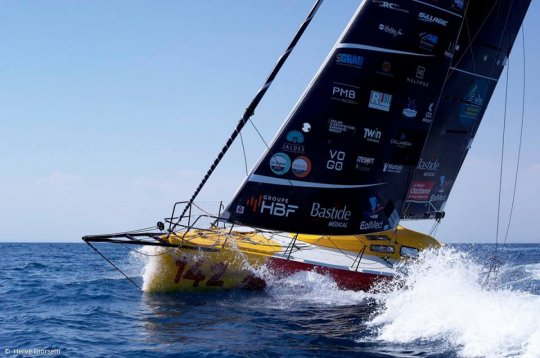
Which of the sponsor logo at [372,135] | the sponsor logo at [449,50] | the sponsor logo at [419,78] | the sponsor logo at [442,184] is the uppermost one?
the sponsor logo at [449,50]

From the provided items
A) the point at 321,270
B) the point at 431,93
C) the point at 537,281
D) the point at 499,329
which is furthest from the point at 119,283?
the point at 537,281

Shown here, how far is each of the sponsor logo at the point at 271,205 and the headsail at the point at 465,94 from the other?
5.61 meters

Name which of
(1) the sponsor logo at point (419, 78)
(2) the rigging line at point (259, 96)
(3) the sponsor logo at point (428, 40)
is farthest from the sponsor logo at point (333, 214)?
(3) the sponsor logo at point (428, 40)

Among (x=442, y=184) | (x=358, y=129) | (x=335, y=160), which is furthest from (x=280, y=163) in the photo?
(x=442, y=184)

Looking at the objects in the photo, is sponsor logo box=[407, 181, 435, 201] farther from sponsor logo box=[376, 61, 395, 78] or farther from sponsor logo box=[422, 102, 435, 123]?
sponsor logo box=[376, 61, 395, 78]

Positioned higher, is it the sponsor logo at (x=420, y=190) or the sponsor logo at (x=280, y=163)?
the sponsor logo at (x=280, y=163)

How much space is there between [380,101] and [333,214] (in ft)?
8.29

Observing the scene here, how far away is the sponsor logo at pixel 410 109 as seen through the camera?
12.4 metres

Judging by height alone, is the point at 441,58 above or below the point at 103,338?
above

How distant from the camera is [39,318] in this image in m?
11.0

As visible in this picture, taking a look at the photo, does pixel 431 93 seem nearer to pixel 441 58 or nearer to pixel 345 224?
pixel 441 58

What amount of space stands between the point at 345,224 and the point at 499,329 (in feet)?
14.2

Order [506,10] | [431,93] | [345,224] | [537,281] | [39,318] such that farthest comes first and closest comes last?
[537,281] < [506,10] < [431,93] < [345,224] < [39,318]

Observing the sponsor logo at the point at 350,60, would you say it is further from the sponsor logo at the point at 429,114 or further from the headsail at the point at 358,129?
the sponsor logo at the point at 429,114
